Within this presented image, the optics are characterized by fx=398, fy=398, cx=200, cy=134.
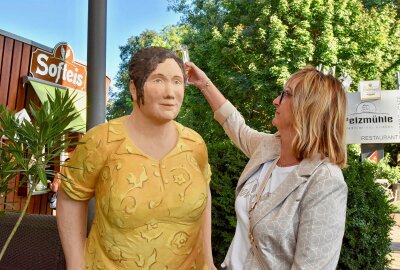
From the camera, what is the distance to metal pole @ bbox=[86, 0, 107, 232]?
10.2 ft

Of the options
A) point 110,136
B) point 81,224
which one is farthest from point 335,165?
point 81,224

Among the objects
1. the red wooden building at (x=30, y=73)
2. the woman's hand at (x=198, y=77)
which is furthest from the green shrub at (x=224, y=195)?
the red wooden building at (x=30, y=73)

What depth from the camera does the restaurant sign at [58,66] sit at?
747cm

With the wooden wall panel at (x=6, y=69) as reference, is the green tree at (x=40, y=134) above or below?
below

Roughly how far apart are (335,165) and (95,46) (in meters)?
2.21

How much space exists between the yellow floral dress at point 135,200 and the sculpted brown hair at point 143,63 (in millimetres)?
200

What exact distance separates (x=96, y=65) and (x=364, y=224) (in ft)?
8.94

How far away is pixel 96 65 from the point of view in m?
3.14

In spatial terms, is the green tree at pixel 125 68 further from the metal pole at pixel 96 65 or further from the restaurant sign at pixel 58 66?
the metal pole at pixel 96 65

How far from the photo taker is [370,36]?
39.9ft

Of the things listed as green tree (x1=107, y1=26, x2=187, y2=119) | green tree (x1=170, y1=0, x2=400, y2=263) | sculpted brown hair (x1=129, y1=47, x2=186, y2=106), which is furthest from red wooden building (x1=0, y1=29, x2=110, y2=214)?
green tree (x1=107, y1=26, x2=187, y2=119)

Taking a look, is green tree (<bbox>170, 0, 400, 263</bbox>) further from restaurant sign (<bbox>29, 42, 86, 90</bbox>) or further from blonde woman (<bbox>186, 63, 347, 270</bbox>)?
blonde woman (<bbox>186, 63, 347, 270</bbox>)

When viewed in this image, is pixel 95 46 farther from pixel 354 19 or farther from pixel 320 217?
pixel 354 19

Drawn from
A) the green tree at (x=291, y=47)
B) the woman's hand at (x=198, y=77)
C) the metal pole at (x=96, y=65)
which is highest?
the green tree at (x=291, y=47)
